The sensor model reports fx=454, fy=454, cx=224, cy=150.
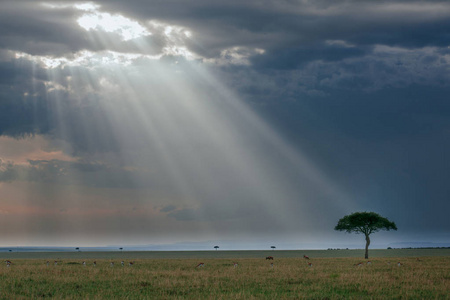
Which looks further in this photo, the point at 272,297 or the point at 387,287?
the point at 387,287

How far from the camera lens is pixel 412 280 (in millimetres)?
30234

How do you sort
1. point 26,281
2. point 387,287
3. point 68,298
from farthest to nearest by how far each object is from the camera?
point 26,281
point 387,287
point 68,298

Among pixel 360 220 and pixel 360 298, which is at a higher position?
pixel 360 220

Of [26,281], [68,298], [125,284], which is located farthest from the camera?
[26,281]

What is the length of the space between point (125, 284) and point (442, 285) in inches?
770

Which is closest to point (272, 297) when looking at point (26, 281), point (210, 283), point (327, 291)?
point (327, 291)

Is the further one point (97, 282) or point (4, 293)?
point (97, 282)

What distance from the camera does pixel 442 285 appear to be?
27.6 meters

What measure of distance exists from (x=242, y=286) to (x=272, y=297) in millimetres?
5627

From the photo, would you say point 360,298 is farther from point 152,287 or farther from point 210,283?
point 152,287

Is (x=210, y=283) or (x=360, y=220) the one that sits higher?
(x=360, y=220)

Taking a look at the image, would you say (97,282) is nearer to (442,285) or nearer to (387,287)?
(387,287)

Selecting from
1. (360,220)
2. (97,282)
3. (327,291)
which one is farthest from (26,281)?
(360,220)

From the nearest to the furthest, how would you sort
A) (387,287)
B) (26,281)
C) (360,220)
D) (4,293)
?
(4,293) → (387,287) → (26,281) → (360,220)
